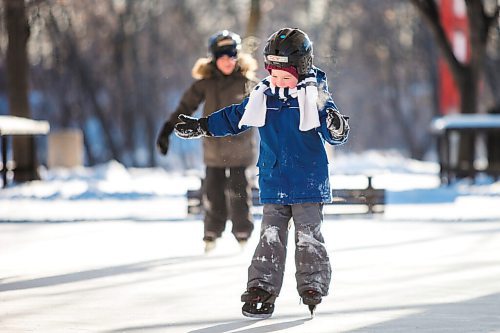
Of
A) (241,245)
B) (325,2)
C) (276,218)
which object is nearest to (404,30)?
(325,2)

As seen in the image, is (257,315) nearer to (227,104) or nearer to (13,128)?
(227,104)

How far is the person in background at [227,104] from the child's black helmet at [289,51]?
324 centimetres

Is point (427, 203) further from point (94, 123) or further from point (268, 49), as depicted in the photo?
point (94, 123)

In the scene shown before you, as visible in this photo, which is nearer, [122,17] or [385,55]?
[122,17]

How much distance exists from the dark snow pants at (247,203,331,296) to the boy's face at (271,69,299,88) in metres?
→ 0.67

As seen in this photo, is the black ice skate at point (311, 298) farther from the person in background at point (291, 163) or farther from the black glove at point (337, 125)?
the black glove at point (337, 125)

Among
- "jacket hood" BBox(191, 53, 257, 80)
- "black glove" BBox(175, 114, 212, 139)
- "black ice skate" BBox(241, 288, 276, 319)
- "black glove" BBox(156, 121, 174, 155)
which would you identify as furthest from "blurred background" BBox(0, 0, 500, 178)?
"black ice skate" BBox(241, 288, 276, 319)

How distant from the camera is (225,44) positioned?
9820mm

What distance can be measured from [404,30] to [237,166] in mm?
42689

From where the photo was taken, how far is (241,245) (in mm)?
10289

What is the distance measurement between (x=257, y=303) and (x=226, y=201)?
148 inches

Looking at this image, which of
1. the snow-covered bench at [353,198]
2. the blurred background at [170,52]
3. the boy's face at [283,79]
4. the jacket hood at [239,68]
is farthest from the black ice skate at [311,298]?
the blurred background at [170,52]

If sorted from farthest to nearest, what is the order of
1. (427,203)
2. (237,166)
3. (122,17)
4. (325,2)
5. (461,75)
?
(325,2), (122,17), (461,75), (427,203), (237,166)

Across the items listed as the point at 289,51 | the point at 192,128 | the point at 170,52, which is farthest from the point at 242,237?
the point at 170,52
